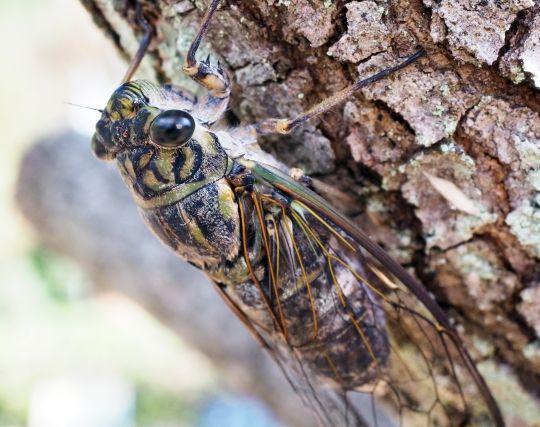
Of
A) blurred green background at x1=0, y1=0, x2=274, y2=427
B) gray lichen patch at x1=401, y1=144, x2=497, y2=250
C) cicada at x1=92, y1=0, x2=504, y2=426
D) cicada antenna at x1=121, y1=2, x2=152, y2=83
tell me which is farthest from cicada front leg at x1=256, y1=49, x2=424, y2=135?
blurred green background at x1=0, y1=0, x2=274, y2=427

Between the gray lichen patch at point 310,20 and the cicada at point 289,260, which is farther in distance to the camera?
the cicada at point 289,260

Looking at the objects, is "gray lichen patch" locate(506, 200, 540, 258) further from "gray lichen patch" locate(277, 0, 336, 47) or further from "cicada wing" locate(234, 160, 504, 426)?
"gray lichen patch" locate(277, 0, 336, 47)

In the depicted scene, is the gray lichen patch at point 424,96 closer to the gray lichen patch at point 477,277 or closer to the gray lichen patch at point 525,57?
the gray lichen patch at point 525,57

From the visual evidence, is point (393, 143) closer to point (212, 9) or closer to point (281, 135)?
point (281, 135)

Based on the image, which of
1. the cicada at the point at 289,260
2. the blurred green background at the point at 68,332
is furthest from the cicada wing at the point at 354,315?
the blurred green background at the point at 68,332

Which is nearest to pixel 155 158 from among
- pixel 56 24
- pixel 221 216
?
pixel 221 216

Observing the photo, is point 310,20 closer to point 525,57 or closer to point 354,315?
point 525,57
